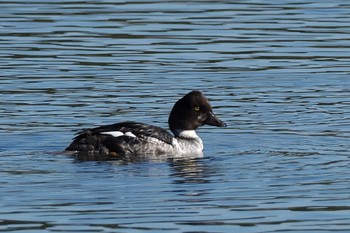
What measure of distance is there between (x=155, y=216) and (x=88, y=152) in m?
4.27

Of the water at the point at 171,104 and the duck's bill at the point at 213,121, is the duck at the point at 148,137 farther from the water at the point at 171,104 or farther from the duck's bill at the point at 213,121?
the water at the point at 171,104

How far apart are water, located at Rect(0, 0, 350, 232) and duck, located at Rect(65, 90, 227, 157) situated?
372 millimetres

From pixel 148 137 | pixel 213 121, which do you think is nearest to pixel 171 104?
pixel 213 121

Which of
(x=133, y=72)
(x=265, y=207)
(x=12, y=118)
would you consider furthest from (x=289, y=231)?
(x=133, y=72)

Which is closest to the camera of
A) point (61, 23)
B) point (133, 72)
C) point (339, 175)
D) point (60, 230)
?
point (60, 230)

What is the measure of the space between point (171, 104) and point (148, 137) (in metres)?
3.16

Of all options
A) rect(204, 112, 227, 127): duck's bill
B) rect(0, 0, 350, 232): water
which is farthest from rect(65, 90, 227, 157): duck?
rect(0, 0, 350, 232): water

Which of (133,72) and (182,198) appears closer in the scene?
(182,198)

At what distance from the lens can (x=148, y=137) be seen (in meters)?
18.0

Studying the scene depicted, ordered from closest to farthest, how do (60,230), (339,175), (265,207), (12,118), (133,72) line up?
1. (60,230)
2. (265,207)
3. (339,175)
4. (12,118)
5. (133,72)

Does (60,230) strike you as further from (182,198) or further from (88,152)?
(88,152)

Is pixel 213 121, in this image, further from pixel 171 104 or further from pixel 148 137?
pixel 171 104

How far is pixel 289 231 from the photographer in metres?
12.9

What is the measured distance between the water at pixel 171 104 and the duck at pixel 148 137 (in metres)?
0.37
